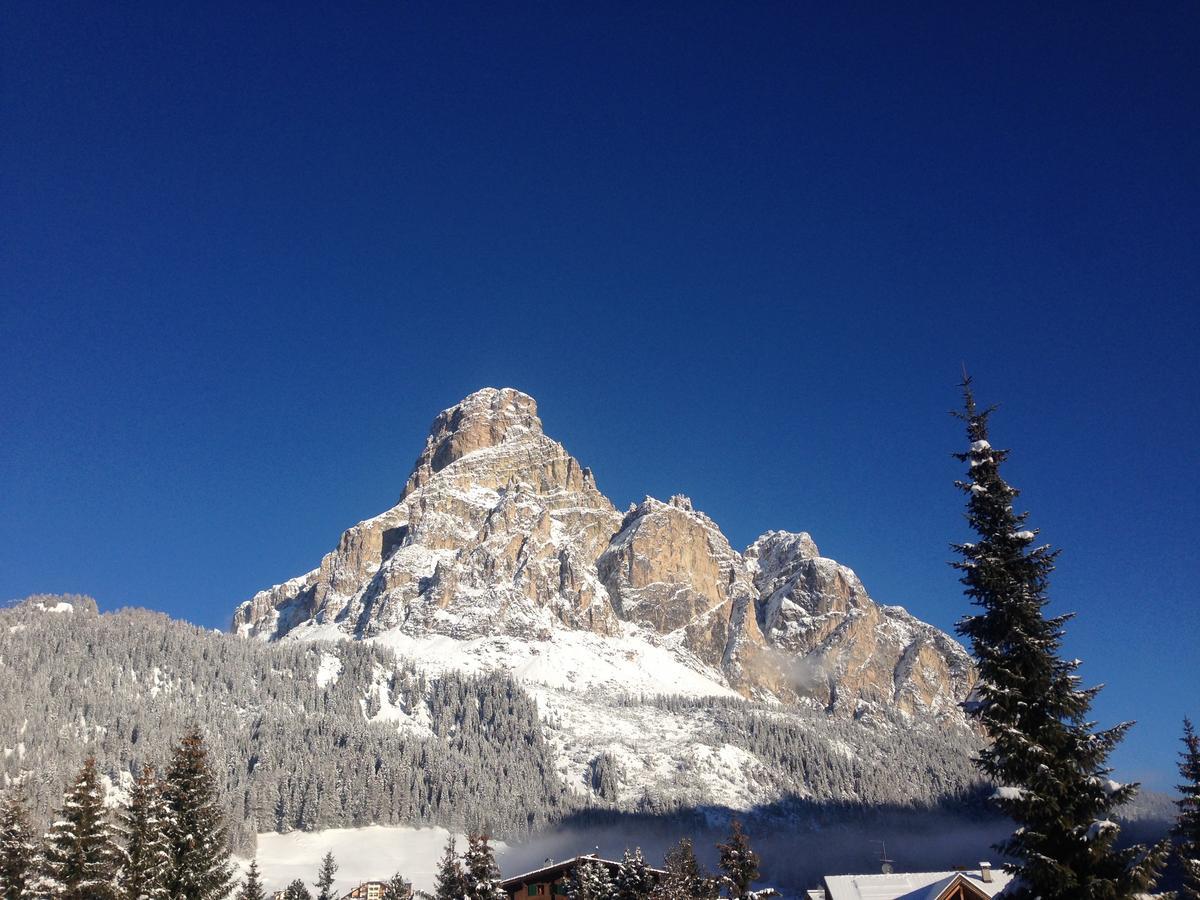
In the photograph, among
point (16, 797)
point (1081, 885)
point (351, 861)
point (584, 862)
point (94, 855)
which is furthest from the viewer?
point (351, 861)

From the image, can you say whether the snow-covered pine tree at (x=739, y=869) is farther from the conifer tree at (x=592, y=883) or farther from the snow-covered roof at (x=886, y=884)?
the snow-covered roof at (x=886, y=884)

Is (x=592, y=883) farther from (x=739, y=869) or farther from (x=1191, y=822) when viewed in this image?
(x=1191, y=822)

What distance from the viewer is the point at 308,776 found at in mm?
196000

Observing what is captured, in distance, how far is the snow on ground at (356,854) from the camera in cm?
15950

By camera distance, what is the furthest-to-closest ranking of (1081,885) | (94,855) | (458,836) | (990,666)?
(458,836) → (94,855) → (990,666) → (1081,885)

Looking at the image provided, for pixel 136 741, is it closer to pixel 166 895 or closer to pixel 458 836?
pixel 458 836

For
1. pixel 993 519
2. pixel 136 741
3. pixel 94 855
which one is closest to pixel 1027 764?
pixel 993 519

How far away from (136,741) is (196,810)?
184552 millimetres

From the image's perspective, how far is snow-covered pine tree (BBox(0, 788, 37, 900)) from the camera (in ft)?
140

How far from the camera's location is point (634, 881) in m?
59.5

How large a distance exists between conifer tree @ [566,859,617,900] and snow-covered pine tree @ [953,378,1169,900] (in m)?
42.3

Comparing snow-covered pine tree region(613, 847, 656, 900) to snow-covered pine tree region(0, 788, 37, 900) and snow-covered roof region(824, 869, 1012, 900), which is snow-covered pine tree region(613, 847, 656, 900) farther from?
snow-covered pine tree region(0, 788, 37, 900)

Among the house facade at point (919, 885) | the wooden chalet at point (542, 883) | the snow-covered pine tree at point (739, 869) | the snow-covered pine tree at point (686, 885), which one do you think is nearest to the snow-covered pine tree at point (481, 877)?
the snow-covered pine tree at point (739, 869)

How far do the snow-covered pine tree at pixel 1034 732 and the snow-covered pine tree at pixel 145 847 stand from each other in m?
30.5
